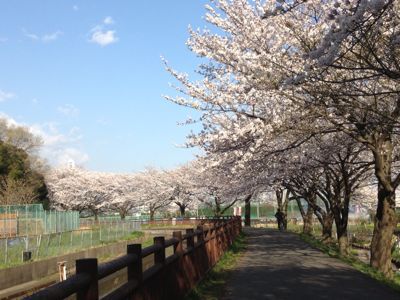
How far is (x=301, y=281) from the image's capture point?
1180 centimetres

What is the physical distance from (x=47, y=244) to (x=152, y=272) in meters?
22.3

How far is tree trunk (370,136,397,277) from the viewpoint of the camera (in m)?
15.4

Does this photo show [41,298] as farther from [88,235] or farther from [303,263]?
[88,235]

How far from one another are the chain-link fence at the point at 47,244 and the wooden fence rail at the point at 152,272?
14.0 meters

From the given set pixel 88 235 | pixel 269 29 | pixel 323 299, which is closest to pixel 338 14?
pixel 323 299

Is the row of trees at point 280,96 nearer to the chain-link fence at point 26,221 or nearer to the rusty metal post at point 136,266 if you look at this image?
the rusty metal post at point 136,266

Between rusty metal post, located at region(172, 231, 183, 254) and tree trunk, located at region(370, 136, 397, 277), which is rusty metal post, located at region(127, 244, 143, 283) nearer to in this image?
rusty metal post, located at region(172, 231, 183, 254)

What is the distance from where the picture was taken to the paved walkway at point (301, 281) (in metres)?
9.94

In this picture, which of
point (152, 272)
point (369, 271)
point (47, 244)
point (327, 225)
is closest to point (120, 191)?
point (327, 225)

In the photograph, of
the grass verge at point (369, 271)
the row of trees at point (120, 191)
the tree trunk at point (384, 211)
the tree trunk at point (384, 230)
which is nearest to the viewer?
the grass verge at point (369, 271)

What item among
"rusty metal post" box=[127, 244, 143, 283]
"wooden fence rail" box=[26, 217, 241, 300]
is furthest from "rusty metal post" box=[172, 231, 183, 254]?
"rusty metal post" box=[127, 244, 143, 283]

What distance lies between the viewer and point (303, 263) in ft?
52.3

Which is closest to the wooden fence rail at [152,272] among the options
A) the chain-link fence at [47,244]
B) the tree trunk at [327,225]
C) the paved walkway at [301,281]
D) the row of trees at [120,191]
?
the paved walkway at [301,281]

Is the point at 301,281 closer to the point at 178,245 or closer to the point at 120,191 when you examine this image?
the point at 178,245
